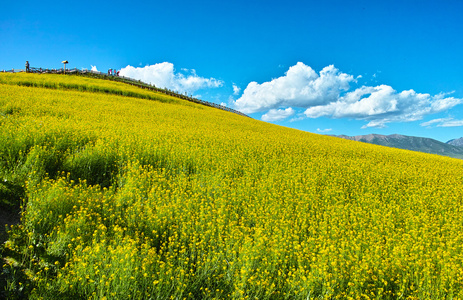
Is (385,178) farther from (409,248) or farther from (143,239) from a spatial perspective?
(143,239)

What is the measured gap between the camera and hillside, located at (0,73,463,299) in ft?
11.8

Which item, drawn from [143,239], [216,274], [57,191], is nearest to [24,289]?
[143,239]

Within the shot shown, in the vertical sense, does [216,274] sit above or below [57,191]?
below

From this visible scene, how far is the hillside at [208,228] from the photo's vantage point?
359cm

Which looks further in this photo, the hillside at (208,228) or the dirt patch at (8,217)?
the dirt patch at (8,217)

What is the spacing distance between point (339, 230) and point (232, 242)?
8.97ft

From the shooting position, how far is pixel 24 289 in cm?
332

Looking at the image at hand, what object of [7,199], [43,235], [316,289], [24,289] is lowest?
[316,289]

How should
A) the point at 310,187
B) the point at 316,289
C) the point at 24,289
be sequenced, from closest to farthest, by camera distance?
1. the point at 24,289
2. the point at 316,289
3. the point at 310,187

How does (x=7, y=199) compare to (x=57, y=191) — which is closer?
(x=57, y=191)

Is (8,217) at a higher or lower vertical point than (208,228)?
higher

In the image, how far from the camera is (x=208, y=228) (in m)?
5.08

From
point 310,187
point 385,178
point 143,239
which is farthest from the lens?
point 385,178

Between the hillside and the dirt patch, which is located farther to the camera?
the dirt patch
